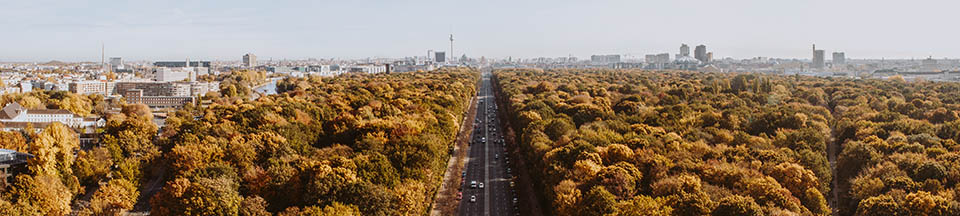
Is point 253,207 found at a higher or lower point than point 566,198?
lower

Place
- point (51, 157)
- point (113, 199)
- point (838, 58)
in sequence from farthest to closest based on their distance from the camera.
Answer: point (838, 58), point (51, 157), point (113, 199)

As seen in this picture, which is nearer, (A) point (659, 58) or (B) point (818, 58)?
(B) point (818, 58)

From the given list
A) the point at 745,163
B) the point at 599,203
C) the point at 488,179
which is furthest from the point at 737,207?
the point at 488,179

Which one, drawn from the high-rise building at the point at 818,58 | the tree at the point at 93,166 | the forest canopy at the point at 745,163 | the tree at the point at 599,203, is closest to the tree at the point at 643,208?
the forest canopy at the point at 745,163

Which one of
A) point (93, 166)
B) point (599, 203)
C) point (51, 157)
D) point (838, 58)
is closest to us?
point (599, 203)

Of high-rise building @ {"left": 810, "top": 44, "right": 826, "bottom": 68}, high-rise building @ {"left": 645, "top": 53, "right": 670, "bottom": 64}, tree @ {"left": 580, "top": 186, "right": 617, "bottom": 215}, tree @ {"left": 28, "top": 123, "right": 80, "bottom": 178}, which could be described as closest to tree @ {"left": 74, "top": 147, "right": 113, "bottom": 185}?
tree @ {"left": 28, "top": 123, "right": 80, "bottom": 178}

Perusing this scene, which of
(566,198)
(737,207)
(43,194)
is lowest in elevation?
(43,194)

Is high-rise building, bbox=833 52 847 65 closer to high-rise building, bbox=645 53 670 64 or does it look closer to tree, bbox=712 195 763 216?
high-rise building, bbox=645 53 670 64

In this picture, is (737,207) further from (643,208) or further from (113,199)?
(113,199)

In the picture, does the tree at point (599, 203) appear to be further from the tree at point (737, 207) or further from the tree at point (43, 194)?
the tree at point (43, 194)
